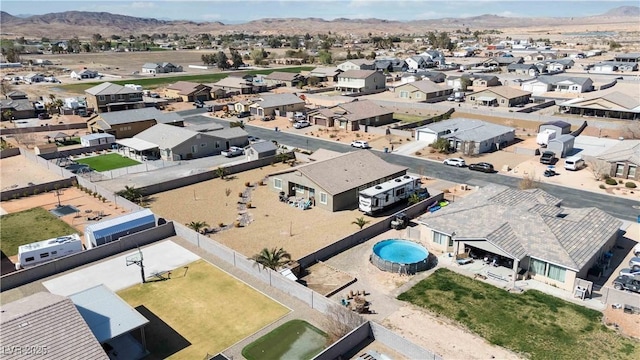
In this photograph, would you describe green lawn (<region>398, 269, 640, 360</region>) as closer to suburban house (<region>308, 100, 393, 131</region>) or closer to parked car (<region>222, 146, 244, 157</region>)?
parked car (<region>222, 146, 244, 157</region>)

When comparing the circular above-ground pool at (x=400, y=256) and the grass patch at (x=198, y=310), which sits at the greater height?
the circular above-ground pool at (x=400, y=256)

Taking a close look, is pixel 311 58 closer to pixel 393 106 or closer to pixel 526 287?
pixel 393 106

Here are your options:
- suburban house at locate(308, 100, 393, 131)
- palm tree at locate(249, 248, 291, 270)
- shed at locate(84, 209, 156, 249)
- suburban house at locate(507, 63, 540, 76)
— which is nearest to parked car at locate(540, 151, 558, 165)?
suburban house at locate(308, 100, 393, 131)

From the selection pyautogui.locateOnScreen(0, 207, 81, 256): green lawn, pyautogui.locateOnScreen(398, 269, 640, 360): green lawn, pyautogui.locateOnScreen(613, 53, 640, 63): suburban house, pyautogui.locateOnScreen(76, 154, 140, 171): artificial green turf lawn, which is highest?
pyautogui.locateOnScreen(613, 53, 640, 63): suburban house

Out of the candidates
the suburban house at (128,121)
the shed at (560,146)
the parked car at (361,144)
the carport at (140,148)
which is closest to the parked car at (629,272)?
the shed at (560,146)

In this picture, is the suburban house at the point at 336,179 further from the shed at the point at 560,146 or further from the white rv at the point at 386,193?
the shed at the point at 560,146

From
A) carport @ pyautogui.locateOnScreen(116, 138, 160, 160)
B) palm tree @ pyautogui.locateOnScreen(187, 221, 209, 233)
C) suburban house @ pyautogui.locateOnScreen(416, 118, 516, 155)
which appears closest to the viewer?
palm tree @ pyautogui.locateOnScreen(187, 221, 209, 233)

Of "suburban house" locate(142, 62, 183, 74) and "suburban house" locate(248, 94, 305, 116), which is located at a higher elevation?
"suburban house" locate(142, 62, 183, 74)
